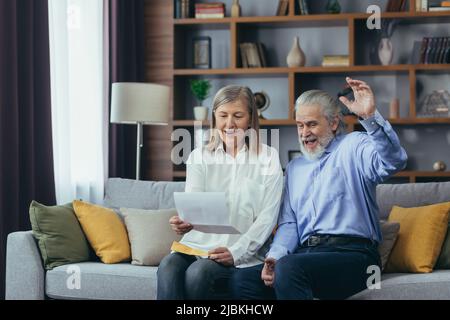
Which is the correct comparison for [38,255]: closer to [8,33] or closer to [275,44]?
[8,33]

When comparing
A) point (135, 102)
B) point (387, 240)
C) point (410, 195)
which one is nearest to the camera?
point (387, 240)

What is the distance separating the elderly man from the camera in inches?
97.0

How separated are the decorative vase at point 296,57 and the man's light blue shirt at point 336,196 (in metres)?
2.66

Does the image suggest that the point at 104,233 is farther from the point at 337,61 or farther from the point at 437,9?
the point at 437,9

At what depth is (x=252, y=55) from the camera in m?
5.45

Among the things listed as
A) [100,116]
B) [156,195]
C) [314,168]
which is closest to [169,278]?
[314,168]

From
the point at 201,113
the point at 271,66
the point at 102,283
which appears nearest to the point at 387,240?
the point at 102,283

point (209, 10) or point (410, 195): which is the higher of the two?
point (209, 10)

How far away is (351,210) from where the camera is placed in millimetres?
2617

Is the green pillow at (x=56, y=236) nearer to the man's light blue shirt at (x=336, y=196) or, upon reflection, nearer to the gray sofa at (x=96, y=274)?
the gray sofa at (x=96, y=274)

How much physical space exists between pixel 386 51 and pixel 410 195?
2145 millimetres

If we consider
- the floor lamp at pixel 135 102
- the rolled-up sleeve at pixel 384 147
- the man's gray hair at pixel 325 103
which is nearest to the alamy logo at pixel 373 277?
the rolled-up sleeve at pixel 384 147

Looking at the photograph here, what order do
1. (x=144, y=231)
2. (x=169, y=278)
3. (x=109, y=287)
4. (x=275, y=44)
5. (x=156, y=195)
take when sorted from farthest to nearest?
(x=275, y=44) < (x=156, y=195) < (x=144, y=231) < (x=109, y=287) < (x=169, y=278)

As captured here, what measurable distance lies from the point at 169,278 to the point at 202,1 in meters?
3.61
